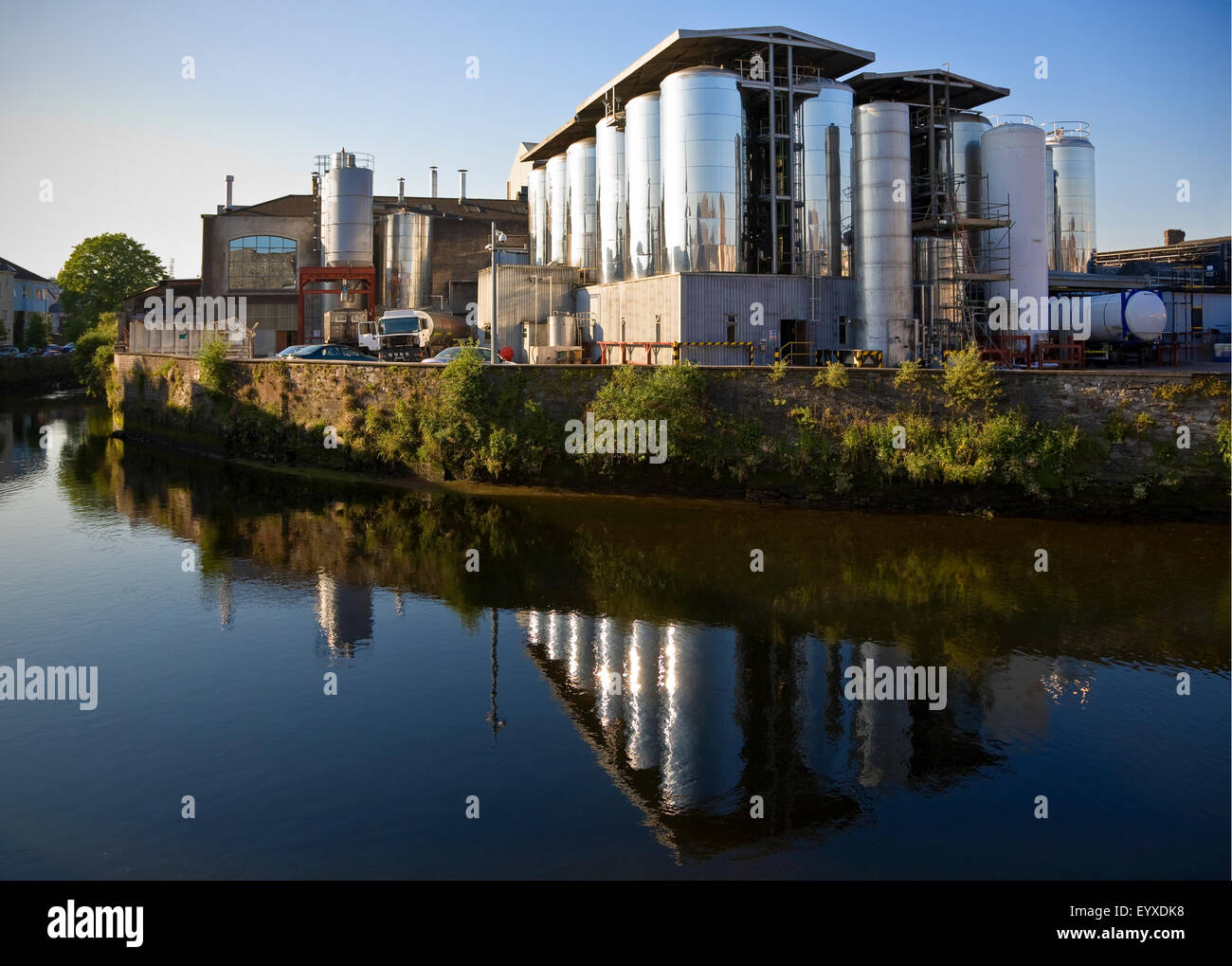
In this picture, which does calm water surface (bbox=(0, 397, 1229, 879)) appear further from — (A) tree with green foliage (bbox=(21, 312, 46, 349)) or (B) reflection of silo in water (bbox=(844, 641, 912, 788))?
(A) tree with green foliage (bbox=(21, 312, 46, 349))

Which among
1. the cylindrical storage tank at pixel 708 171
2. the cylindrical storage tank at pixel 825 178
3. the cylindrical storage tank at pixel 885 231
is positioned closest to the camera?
the cylindrical storage tank at pixel 885 231

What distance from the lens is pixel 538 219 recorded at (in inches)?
2031

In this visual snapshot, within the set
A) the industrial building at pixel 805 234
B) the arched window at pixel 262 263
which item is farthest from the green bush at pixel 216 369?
the arched window at pixel 262 263

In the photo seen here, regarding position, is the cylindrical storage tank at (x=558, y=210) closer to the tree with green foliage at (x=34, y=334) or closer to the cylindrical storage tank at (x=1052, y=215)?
the cylindrical storage tank at (x=1052, y=215)

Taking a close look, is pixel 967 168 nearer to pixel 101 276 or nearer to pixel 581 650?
pixel 581 650

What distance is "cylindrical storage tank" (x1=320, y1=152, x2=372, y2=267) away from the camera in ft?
185

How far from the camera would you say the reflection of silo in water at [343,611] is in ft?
59.4

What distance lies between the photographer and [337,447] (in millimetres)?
35156

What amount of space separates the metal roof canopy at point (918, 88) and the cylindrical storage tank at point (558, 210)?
1419 centimetres

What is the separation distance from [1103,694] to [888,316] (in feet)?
71.5

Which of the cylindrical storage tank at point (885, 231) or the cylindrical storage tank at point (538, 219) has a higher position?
the cylindrical storage tank at point (538, 219)

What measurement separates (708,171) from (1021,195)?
1218 cm

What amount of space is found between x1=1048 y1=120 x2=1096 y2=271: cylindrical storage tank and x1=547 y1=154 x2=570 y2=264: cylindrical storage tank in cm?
2262
